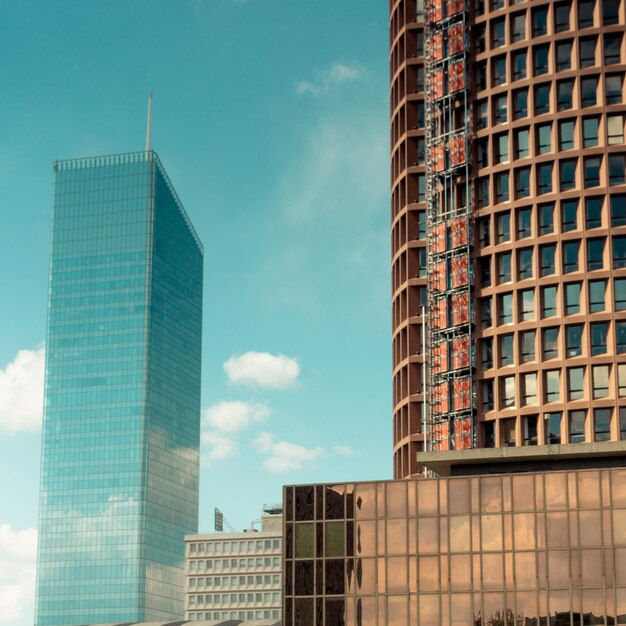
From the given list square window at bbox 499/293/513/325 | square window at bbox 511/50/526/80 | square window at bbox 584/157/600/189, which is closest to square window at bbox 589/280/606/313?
square window at bbox 499/293/513/325

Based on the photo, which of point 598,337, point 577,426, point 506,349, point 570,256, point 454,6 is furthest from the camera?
point 454,6

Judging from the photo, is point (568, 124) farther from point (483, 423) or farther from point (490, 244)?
point (483, 423)

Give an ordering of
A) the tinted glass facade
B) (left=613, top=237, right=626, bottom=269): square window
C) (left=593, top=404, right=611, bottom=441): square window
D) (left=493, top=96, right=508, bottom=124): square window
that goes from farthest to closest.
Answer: (left=493, top=96, right=508, bottom=124): square window, (left=613, top=237, right=626, bottom=269): square window, (left=593, top=404, right=611, bottom=441): square window, the tinted glass facade

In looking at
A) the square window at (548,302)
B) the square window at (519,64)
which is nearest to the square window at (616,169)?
the square window at (548,302)

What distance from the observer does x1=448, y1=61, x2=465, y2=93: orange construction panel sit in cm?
11369

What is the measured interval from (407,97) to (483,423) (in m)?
32.8

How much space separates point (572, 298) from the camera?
345 ft

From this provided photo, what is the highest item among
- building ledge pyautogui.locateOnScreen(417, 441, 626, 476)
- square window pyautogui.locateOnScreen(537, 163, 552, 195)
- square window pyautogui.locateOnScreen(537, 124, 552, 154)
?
square window pyautogui.locateOnScreen(537, 124, 552, 154)

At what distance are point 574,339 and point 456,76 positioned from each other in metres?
25.6

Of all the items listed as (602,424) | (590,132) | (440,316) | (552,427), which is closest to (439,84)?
(590,132)

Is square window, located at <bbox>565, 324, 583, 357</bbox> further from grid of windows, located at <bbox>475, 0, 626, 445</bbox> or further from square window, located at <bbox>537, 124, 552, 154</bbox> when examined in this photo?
square window, located at <bbox>537, 124, 552, 154</bbox>

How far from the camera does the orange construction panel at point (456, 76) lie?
113688 millimetres

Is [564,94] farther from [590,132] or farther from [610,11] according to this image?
[610,11]

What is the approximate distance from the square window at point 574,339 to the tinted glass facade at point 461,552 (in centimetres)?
1130
